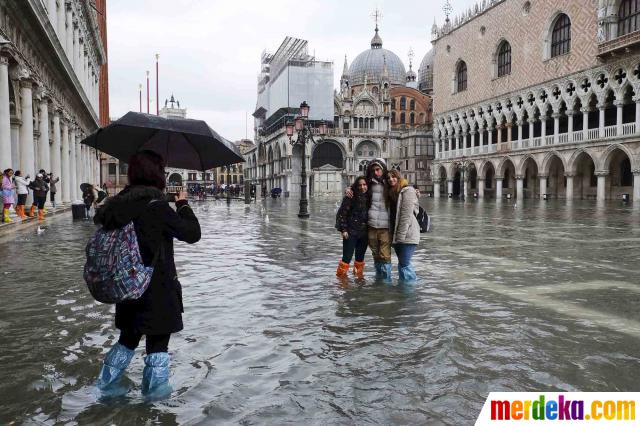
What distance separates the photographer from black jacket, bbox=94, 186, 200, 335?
2848 millimetres

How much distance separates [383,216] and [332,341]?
2527mm

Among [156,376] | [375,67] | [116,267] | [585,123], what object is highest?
[375,67]

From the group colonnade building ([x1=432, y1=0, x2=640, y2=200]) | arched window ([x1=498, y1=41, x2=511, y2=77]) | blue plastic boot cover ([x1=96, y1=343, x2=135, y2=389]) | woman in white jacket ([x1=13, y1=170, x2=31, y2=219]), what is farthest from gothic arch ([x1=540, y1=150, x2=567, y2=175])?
blue plastic boot cover ([x1=96, y1=343, x2=135, y2=389])

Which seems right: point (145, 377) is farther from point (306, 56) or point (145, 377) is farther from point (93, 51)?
point (306, 56)

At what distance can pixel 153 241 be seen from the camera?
2.95 m

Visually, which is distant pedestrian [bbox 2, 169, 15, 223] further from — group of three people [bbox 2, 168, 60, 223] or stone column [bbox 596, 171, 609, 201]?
stone column [bbox 596, 171, 609, 201]

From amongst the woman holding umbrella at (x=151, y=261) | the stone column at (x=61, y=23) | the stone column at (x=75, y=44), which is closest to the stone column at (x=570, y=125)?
the stone column at (x=75, y=44)

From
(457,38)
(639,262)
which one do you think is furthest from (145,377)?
(457,38)

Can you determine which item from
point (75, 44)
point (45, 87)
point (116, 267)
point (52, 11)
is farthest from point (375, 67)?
point (116, 267)

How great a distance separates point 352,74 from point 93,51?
49.9 m

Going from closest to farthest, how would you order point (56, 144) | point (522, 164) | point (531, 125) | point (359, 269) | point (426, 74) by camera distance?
point (359, 269)
point (56, 144)
point (531, 125)
point (522, 164)
point (426, 74)

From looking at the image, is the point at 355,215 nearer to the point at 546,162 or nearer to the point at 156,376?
the point at 156,376

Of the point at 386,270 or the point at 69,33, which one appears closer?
the point at 386,270

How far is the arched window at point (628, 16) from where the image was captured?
3334 centimetres
